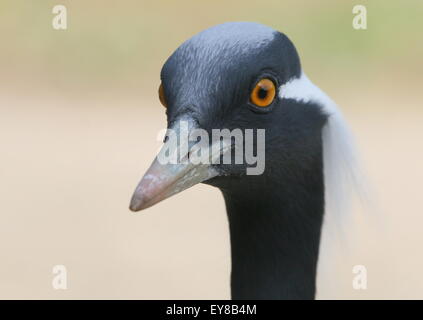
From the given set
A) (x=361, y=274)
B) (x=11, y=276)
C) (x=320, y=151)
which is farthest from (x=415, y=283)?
(x=320, y=151)

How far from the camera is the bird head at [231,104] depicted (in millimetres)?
2645

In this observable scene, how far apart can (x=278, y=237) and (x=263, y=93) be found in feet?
1.84

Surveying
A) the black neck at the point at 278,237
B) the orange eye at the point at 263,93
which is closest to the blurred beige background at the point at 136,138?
the black neck at the point at 278,237

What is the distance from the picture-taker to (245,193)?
2.92 metres

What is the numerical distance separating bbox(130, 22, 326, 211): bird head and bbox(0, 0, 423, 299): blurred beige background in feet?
10.9

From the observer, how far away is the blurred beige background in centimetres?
688

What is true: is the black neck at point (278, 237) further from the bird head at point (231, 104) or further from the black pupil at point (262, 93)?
the black pupil at point (262, 93)

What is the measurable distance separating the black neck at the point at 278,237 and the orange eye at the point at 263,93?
12.3 inches

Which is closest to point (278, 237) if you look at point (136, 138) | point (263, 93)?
point (263, 93)

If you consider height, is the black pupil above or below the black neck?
above

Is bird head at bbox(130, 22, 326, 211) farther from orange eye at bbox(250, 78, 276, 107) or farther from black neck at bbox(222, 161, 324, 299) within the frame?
black neck at bbox(222, 161, 324, 299)

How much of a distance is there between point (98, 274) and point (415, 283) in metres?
2.50

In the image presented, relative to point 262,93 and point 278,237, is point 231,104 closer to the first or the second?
point 262,93

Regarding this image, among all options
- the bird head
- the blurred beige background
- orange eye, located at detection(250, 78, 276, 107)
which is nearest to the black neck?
the bird head
